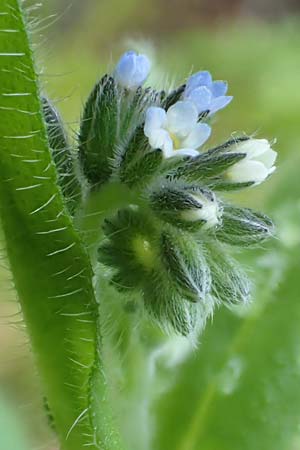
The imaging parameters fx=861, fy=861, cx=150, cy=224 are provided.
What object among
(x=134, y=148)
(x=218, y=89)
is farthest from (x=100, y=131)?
(x=218, y=89)

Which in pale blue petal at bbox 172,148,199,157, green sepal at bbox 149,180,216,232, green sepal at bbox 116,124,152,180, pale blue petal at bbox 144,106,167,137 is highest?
pale blue petal at bbox 144,106,167,137

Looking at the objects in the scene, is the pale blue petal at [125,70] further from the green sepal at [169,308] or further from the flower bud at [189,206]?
the green sepal at [169,308]

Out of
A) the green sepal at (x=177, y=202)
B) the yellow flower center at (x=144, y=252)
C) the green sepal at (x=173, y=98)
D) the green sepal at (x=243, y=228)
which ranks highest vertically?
the green sepal at (x=173, y=98)

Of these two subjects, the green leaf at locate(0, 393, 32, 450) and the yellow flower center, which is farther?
the green leaf at locate(0, 393, 32, 450)

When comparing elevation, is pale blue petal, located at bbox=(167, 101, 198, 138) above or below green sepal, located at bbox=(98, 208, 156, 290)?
above

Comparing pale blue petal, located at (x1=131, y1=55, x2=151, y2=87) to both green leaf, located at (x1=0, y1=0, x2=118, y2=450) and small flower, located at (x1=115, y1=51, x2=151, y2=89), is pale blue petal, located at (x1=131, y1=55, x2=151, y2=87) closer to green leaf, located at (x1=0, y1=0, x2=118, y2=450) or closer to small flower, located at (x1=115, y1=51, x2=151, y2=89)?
small flower, located at (x1=115, y1=51, x2=151, y2=89)

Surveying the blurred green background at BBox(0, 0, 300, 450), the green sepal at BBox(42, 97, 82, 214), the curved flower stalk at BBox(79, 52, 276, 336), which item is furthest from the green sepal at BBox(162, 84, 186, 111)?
the blurred green background at BBox(0, 0, 300, 450)

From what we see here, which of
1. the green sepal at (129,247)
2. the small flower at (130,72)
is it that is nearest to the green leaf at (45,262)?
the green sepal at (129,247)

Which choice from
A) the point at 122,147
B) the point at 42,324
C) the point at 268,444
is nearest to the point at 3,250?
the point at 42,324
